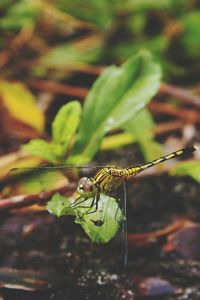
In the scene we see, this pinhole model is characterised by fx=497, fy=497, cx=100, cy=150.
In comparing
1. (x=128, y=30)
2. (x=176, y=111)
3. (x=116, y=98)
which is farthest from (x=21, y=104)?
(x=128, y=30)

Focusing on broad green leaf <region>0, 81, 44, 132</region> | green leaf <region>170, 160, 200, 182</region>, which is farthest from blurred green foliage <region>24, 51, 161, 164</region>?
broad green leaf <region>0, 81, 44, 132</region>

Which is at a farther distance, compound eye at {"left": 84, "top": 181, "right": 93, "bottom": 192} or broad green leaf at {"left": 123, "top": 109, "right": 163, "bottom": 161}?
broad green leaf at {"left": 123, "top": 109, "right": 163, "bottom": 161}

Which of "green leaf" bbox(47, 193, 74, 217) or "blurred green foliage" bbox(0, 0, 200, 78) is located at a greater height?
"blurred green foliage" bbox(0, 0, 200, 78)

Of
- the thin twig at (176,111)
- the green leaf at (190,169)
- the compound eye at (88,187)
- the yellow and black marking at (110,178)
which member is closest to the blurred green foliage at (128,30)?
the thin twig at (176,111)

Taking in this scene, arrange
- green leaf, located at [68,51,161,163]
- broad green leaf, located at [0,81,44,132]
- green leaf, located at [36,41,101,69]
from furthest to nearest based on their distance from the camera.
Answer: green leaf, located at [36,41,101,69] < broad green leaf, located at [0,81,44,132] < green leaf, located at [68,51,161,163]

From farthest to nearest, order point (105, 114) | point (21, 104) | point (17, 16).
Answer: point (17, 16)
point (21, 104)
point (105, 114)

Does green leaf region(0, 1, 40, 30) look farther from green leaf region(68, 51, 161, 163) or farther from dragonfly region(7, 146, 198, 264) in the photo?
dragonfly region(7, 146, 198, 264)

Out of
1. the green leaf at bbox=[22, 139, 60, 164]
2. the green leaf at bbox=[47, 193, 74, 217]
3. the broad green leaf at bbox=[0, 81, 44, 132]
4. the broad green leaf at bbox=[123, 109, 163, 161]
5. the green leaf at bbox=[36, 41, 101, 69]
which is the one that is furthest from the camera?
the green leaf at bbox=[36, 41, 101, 69]

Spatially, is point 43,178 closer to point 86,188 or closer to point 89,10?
point 86,188
